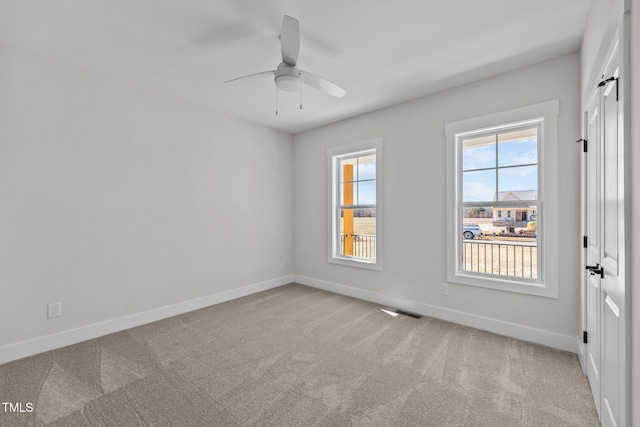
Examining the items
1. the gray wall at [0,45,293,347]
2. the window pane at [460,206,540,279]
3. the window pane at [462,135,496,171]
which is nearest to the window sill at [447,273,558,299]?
the window pane at [460,206,540,279]

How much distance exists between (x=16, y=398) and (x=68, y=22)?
2.75 m

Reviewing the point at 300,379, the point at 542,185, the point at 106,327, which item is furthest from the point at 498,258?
the point at 106,327

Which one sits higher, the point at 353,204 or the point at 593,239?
the point at 353,204

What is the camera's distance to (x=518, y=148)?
289cm

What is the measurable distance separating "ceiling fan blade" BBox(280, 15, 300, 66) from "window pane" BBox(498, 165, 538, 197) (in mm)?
2431

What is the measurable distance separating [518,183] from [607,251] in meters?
1.51

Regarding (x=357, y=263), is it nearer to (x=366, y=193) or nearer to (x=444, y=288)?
(x=366, y=193)

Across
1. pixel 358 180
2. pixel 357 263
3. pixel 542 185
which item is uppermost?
pixel 358 180

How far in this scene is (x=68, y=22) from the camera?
210 cm

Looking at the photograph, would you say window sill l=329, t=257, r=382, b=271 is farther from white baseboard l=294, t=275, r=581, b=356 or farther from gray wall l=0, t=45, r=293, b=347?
gray wall l=0, t=45, r=293, b=347

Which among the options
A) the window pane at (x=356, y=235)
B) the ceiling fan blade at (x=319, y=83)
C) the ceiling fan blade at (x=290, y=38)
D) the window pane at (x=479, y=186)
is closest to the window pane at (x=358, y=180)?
the window pane at (x=356, y=235)

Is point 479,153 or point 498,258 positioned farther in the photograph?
point 498,258

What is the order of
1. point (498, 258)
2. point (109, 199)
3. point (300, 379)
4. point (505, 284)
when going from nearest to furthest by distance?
point (300, 379) → point (505, 284) → point (109, 199) → point (498, 258)

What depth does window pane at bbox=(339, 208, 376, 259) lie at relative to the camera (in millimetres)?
4402
